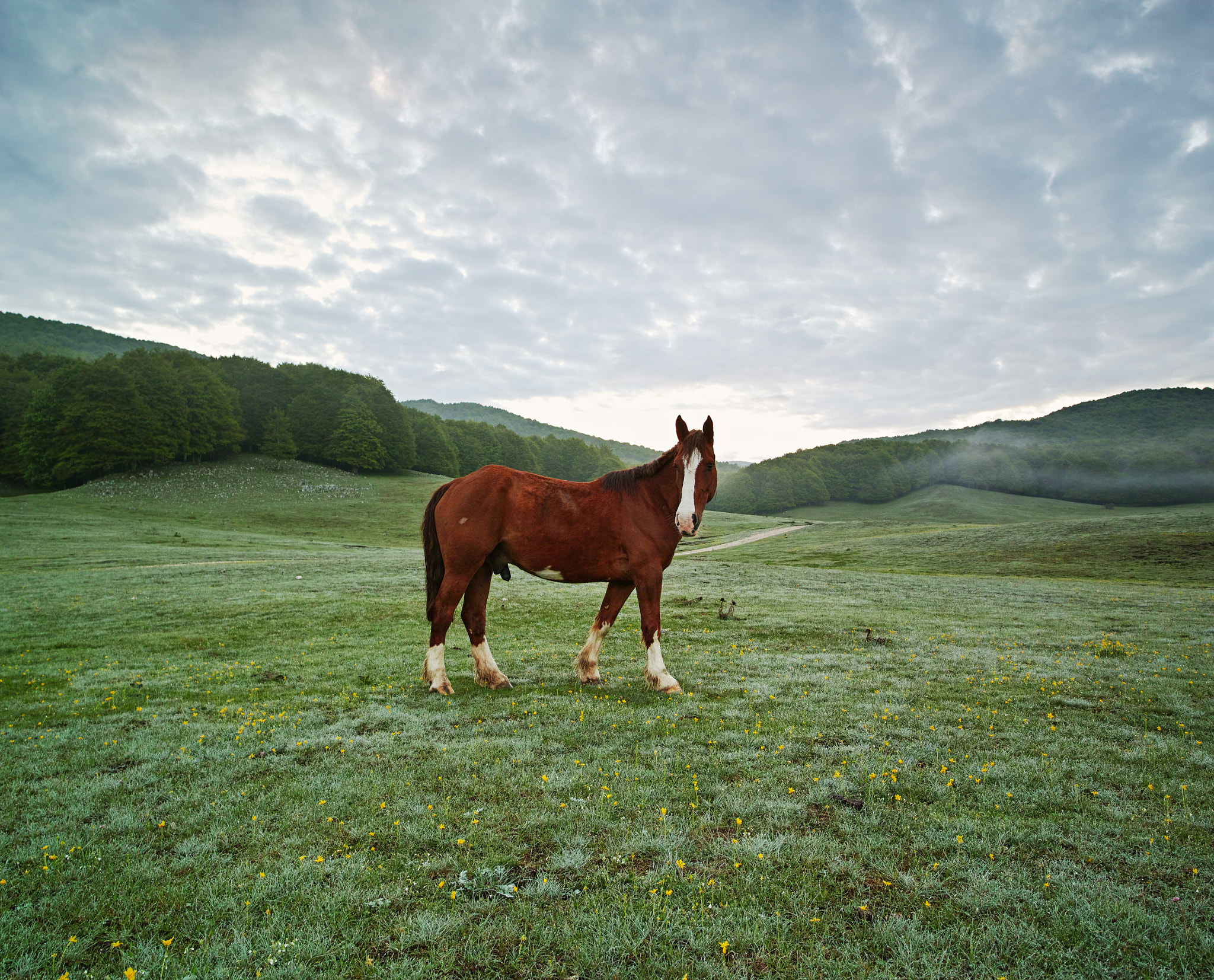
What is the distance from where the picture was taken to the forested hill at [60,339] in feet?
489

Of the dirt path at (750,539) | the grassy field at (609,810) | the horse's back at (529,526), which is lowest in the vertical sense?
the dirt path at (750,539)

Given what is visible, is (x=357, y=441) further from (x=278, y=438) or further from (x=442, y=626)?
(x=442, y=626)

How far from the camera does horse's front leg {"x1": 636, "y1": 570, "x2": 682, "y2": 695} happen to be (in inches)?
Result: 318

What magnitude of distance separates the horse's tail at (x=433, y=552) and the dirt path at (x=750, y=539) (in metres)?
36.0

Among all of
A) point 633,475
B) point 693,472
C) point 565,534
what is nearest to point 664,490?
point 633,475

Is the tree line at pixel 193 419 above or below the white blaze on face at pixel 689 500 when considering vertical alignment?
above

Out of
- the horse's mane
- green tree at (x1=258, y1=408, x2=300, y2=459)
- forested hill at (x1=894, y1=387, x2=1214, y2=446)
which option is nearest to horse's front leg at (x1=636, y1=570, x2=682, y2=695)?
the horse's mane

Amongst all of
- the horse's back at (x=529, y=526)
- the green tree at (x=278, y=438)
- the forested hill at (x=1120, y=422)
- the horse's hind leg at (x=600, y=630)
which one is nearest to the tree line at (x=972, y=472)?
the forested hill at (x=1120, y=422)

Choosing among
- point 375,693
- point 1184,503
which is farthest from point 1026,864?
point 1184,503

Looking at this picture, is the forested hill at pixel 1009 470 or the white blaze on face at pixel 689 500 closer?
the white blaze on face at pixel 689 500

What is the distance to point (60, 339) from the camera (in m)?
169

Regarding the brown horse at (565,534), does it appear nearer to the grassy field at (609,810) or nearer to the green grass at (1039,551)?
the grassy field at (609,810)

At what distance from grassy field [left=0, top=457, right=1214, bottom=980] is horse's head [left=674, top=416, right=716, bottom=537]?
8.85ft

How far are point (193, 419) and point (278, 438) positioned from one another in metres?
10.9
